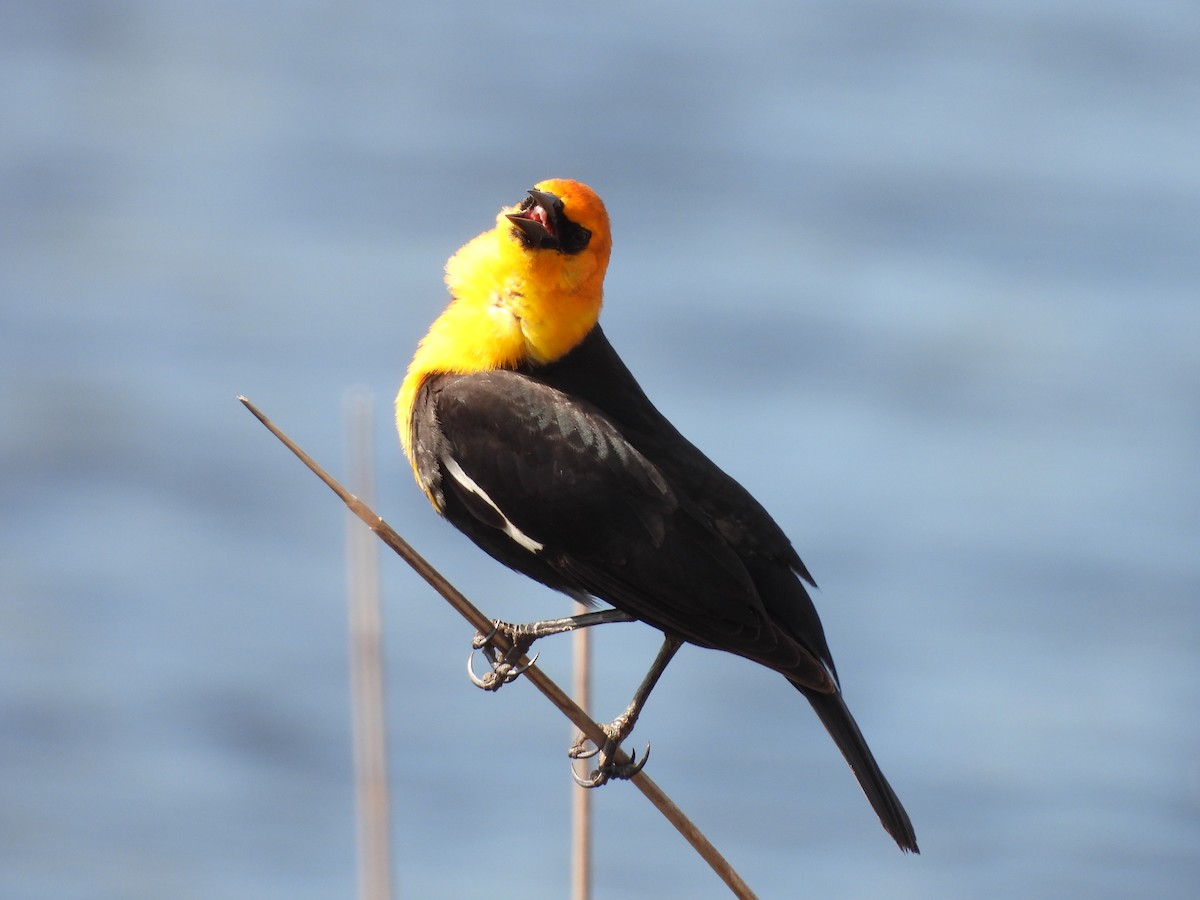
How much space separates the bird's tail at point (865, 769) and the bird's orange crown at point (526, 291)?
950mm

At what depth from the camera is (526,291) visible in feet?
14.3

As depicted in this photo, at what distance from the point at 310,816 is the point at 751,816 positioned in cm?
162

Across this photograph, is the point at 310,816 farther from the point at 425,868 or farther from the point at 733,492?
the point at 733,492

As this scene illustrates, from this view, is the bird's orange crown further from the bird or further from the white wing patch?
the white wing patch

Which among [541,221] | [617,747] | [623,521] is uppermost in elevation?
[541,221]

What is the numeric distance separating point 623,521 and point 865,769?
0.70 metres

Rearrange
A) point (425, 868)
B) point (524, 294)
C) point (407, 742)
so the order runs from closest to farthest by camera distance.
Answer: point (524, 294) < point (425, 868) < point (407, 742)

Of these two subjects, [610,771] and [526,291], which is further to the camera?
[526,291]

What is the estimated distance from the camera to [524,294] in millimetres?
4367

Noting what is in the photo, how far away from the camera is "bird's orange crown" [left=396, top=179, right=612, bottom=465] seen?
4.37 metres

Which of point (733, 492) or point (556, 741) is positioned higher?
point (556, 741)

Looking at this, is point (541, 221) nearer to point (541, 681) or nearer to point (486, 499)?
point (486, 499)

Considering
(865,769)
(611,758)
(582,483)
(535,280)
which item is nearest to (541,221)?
(535,280)

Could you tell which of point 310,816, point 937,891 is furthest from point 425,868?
point 937,891
